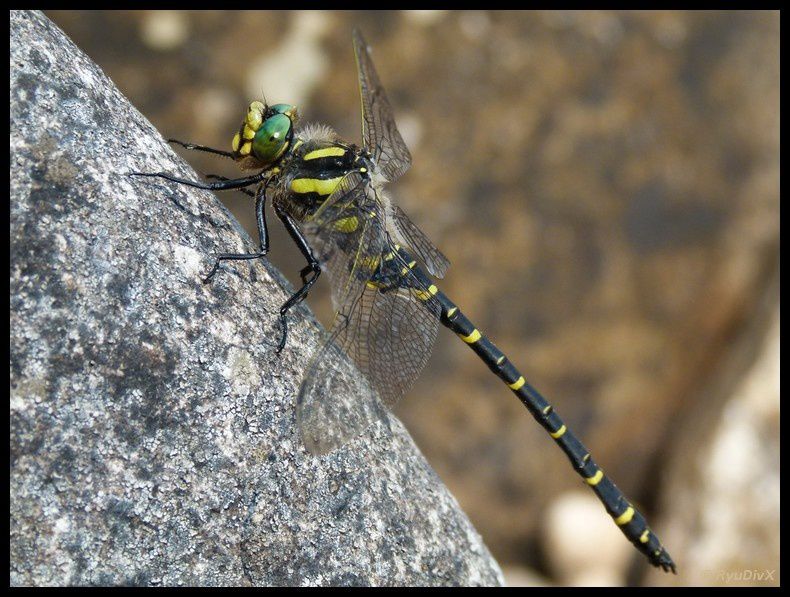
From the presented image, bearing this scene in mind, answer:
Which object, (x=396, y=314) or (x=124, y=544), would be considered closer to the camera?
(x=124, y=544)

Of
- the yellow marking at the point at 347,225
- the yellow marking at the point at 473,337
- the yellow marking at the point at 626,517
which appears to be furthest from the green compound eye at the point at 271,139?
the yellow marking at the point at 626,517

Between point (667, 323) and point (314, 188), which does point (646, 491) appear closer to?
point (667, 323)

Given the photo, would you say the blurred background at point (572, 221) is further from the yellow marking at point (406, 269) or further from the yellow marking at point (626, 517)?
the yellow marking at point (626, 517)

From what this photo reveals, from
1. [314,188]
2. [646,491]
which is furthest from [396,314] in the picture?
[646,491]

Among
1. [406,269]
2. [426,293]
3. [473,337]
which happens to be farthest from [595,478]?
[406,269]

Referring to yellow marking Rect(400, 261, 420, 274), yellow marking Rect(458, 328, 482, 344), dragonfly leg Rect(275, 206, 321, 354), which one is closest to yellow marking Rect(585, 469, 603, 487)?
yellow marking Rect(458, 328, 482, 344)

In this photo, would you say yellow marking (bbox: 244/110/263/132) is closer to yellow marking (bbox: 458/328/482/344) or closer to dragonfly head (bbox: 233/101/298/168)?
dragonfly head (bbox: 233/101/298/168)
